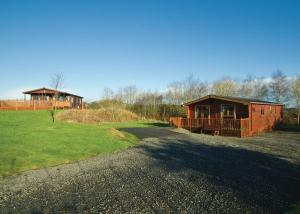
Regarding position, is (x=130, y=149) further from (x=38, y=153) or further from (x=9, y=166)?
(x=9, y=166)

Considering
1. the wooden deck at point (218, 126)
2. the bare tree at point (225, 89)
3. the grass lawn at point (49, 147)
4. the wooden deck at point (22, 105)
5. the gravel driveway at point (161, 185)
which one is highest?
the bare tree at point (225, 89)

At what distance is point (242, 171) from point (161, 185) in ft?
12.7

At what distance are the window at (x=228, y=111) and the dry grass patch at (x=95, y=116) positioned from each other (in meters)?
17.4

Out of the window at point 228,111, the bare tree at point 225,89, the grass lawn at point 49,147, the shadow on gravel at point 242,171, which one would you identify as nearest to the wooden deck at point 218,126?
the window at point 228,111

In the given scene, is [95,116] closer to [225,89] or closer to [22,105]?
[22,105]

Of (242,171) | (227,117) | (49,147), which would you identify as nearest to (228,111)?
(227,117)

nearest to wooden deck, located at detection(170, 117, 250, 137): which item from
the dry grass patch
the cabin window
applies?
the cabin window

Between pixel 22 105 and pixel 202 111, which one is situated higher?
pixel 22 105

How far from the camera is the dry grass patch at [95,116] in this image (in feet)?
113

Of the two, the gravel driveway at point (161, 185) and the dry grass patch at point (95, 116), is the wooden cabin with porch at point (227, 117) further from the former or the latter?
the dry grass patch at point (95, 116)

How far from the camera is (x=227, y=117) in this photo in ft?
90.5

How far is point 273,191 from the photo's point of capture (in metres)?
8.07

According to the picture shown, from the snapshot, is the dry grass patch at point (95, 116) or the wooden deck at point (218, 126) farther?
the dry grass patch at point (95, 116)

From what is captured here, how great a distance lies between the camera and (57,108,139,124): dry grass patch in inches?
1353
